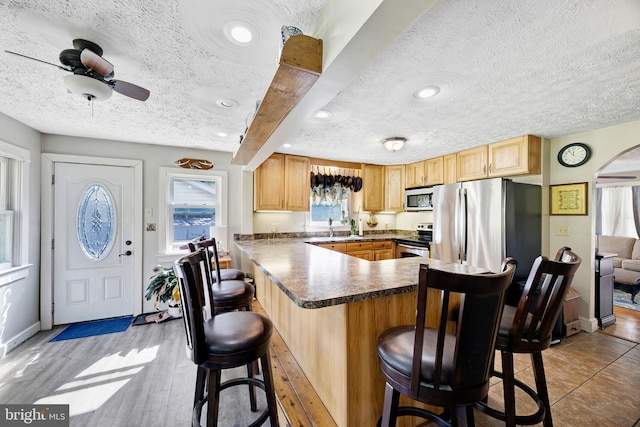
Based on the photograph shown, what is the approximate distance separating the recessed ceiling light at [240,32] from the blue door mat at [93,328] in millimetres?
3468

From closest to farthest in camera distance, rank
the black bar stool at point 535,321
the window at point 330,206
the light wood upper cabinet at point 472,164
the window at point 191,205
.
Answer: the black bar stool at point 535,321 → the light wood upper cabinet at point 472,164 → the window at point 191,205 → the window at point 330,206

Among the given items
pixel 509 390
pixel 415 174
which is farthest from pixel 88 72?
pixel 415 174

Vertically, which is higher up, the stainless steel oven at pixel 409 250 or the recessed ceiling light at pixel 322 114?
the recessed ceiling light at pixel 322 114

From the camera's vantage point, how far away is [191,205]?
3.84 meters

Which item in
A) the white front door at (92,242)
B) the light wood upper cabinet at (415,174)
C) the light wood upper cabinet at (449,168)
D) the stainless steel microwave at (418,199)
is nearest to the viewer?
the white front door at (92,242)

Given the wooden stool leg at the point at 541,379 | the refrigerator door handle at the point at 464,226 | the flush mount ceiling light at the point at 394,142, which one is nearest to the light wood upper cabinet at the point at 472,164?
the refrigerator door handle at the point at 464,226

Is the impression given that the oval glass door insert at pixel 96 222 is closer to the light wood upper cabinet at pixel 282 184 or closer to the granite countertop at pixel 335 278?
the light wood upper cabinet at pixel 282 184

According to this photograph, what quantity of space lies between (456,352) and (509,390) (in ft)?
2.42

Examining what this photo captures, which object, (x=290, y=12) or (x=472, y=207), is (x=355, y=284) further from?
(x=472, y=207)

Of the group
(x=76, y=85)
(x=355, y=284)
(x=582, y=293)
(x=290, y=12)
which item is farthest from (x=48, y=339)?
(x=582, y=293)

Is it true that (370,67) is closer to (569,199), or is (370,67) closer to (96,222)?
(569,199)

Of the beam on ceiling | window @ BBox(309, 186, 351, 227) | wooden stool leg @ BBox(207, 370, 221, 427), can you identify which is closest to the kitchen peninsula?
wooden stool leg @ BBox(207, 370, 221, 427)

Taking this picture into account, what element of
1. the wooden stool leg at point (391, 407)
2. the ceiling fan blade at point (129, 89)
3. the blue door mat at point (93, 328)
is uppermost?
the ceiling fan blade at point (129, 89)

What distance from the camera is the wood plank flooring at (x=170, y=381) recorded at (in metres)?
1.64
